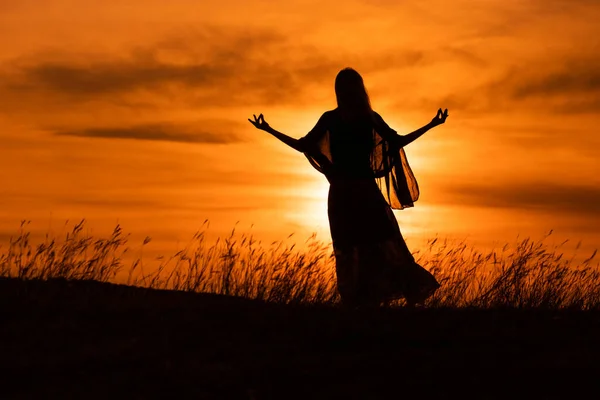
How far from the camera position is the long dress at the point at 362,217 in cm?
962

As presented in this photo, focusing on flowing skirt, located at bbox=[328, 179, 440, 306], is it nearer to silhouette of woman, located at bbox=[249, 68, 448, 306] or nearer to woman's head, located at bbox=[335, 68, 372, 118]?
silhouette of woman, located at bbox=[249, 68, 448, 306]

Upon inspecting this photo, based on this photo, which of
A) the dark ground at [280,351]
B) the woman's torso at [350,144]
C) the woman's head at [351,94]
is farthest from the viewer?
the woman's torso at [350,144]

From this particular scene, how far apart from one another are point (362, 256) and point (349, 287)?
341mm

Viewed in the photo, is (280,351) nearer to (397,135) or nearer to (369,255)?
(369,255)

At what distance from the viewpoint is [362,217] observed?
9.67 meters

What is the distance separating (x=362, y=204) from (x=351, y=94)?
111cm

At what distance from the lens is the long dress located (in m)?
9.62

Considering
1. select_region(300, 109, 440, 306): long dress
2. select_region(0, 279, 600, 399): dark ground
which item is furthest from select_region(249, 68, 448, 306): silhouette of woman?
select_region(0, 279, 600, 399): dark ground

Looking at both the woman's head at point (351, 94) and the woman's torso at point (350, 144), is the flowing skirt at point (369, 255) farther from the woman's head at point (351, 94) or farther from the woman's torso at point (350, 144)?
the woman's head at point (351, 94)

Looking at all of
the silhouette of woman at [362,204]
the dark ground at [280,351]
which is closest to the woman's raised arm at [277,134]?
the silhouette of woman at [362,204]

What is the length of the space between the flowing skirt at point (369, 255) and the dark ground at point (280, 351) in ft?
1.68

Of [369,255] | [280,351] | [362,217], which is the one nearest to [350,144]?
[362,217]

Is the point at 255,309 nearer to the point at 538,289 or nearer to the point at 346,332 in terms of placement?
the point at 346,332

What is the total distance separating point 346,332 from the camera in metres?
7.75
